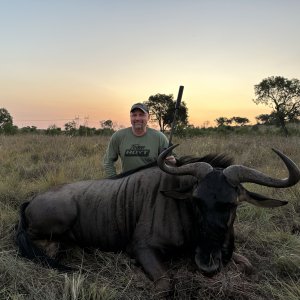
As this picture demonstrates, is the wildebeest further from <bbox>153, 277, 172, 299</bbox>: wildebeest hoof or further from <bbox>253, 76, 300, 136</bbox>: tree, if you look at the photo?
<bbox>253, 76, 300, 136</bbox>: tree

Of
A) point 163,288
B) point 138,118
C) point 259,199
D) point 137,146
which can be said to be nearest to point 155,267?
point 163,288

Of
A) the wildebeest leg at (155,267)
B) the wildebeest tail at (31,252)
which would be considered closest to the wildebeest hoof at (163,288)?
the wildebeest leg at (155,267)

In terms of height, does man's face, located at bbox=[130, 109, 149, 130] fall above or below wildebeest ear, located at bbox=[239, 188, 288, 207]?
above

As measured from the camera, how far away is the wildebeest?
3.06 meters

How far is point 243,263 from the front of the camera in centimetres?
368

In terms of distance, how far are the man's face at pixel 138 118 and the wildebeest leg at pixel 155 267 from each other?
5.77ft

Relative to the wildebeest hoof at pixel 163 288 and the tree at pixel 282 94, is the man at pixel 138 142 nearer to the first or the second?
the wildebeest hoof at pixel 163 288

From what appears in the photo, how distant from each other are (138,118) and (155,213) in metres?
1.53

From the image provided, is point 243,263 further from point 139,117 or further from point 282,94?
point 282,94

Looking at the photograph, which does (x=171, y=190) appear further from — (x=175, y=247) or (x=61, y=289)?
(x=61, y=289)

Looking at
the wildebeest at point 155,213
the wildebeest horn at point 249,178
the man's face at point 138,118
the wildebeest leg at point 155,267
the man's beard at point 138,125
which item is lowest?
the wildebeest leg at point 155,267

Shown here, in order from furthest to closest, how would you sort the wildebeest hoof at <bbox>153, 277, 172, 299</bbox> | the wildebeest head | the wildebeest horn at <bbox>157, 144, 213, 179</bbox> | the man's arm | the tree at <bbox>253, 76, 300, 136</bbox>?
the tree at <bbox>253, 76, 300, 136</bbox>, the man's arm, the wildebeest horn at <bbox>157, 144, 213, 179</bbox>, the wildebeest hoof at <bbox>153, 277, 172, 299</bbox>, the wildebeest head

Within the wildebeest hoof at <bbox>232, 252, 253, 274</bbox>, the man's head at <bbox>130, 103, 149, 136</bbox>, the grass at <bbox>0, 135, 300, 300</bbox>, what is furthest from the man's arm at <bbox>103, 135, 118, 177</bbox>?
the wildebeest hoof at <bbox>232, 252, 253, 274</bbox>

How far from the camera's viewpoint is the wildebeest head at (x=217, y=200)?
301 cm
